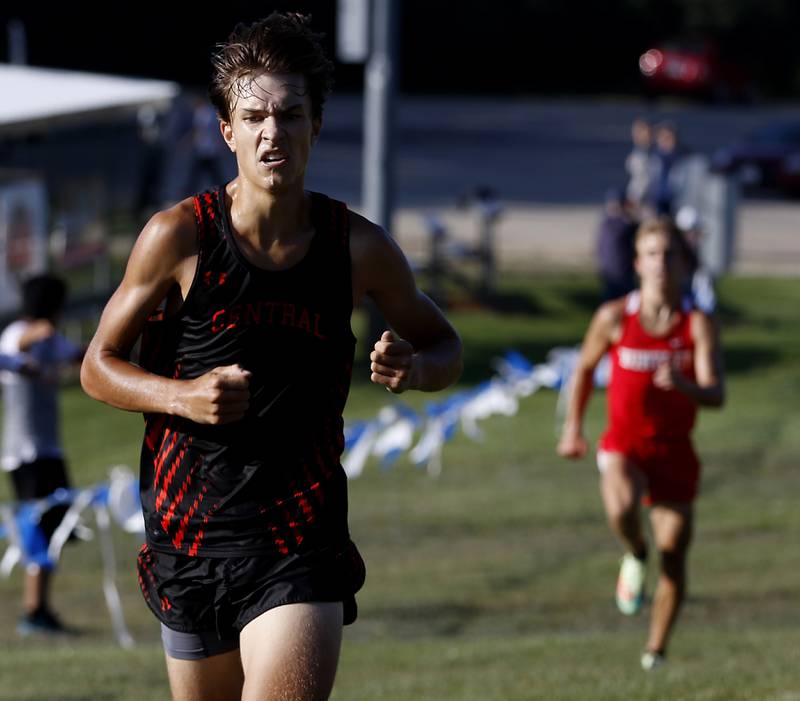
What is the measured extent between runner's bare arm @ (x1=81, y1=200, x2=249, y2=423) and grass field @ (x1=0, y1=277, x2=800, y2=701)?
315 centimetres

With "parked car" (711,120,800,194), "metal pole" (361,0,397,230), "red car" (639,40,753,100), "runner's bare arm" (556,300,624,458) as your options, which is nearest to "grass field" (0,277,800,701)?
"runner's bare arm" (556,300,624,458)

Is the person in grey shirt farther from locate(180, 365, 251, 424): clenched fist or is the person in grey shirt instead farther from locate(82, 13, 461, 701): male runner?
locate(180, 365, 251, 424): clenched fist

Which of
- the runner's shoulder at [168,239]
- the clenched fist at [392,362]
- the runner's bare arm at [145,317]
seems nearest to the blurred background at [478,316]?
the clenched fist at [392,362]

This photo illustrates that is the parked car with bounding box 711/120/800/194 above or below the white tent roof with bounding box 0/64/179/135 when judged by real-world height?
below

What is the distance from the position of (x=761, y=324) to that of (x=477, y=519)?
10159 millimetres

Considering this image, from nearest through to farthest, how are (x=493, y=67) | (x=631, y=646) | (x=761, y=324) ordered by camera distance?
(x=631, y=646), (x=761, y=324), (x=493, y=67)

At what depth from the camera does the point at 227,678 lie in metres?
4.24

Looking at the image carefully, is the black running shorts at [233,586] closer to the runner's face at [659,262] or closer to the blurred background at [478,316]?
the blurred background at [478,316]

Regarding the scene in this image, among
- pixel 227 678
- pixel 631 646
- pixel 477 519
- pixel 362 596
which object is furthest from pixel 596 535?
pixel 227 678

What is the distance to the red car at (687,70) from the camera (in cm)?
5003

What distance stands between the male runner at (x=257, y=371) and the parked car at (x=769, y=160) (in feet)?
98.6

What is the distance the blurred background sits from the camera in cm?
824

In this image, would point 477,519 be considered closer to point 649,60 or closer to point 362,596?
point 362,596

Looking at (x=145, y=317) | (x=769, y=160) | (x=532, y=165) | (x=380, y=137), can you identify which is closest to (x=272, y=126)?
(x=145, y=317)
